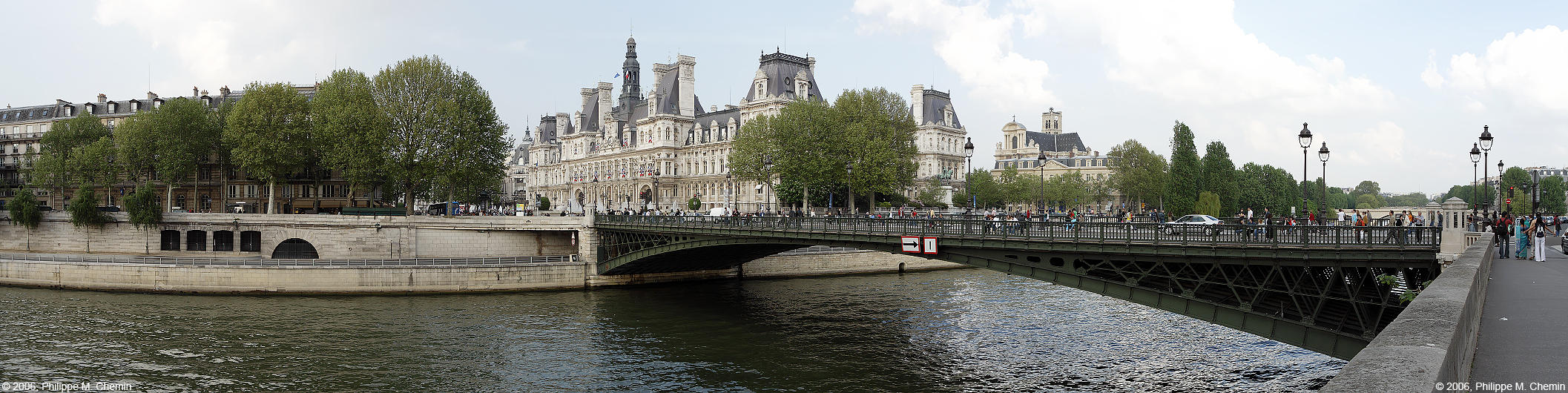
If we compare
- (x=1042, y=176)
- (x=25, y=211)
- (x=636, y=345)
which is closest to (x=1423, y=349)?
(x=636, y=345)

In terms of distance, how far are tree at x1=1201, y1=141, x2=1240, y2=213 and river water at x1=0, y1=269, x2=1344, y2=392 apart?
58019 mm

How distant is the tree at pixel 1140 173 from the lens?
114m

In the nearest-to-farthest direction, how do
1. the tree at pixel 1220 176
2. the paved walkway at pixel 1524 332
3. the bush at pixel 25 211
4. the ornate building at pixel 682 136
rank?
1. the paved walkway at pixel 1524 332
2. the bush at pixel 25 211
3. the tree at pixel 1220 176
4. the ornate building at pixel 682 136

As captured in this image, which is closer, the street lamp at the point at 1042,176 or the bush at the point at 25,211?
the street lamp at the point at 1042,176

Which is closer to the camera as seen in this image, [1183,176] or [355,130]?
[355,130]

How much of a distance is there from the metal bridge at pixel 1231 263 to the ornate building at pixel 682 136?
69.7m

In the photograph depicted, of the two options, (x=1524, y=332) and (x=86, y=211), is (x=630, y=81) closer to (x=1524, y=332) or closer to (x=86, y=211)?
(x=86, y=211)

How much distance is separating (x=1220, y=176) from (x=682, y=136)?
2521 inches

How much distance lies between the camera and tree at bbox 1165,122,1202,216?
94.2 meters

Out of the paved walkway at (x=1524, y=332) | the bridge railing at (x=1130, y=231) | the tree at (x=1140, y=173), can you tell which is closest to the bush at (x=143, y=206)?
the bridge railing at (x=1130, y=231)

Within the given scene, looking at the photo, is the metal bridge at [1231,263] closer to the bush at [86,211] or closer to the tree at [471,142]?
the tree at [471,142]

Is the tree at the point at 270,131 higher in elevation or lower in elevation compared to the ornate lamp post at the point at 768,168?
higher

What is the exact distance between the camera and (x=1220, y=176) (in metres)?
98.1

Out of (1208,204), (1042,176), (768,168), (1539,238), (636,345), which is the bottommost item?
(636,345)
